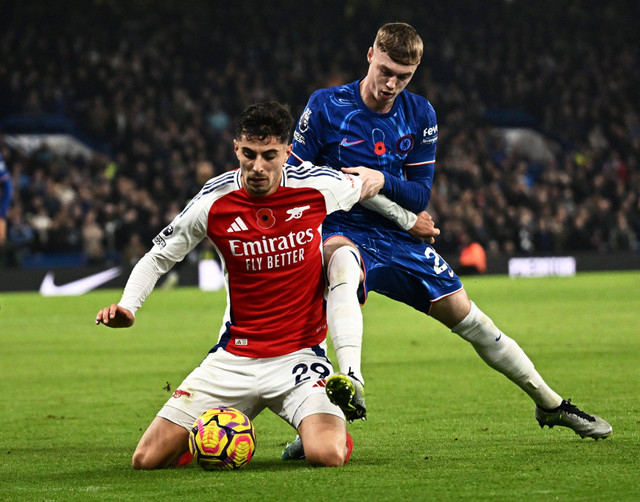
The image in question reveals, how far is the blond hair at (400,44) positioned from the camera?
5320 mm

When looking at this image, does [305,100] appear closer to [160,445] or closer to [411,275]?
[411,275]

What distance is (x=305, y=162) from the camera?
5.31 m

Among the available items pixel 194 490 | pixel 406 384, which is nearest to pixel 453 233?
pixel 406 384

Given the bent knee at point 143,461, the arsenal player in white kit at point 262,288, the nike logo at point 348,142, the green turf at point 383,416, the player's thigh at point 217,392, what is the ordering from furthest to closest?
the nike logo at point 348,142, the player's thigh at point 217,392, the arsenal player in white kit at point 262,288, the bent knee at point 143,461, the green turf at point 383,416

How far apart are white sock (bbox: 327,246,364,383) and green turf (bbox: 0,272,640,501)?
48cm

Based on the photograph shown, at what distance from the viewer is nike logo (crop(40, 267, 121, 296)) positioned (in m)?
20.4

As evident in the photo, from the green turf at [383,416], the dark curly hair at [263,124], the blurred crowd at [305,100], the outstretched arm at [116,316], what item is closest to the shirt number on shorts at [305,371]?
the green turf at [383,416]

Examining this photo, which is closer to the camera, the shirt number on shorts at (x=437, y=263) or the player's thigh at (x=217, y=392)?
the player's thigh at (x=217, y=392)

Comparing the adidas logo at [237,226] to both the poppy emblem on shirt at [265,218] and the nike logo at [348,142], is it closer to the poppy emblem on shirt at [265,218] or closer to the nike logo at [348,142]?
the poppy emblem on shirt at [265,218]

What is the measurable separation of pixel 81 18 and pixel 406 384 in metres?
21.4

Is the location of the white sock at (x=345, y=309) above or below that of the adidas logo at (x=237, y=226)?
below

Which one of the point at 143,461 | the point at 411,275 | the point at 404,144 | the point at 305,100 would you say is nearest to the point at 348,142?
the point at 404,144

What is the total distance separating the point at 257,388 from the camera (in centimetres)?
506

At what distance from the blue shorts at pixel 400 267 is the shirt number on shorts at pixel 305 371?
0.59m
